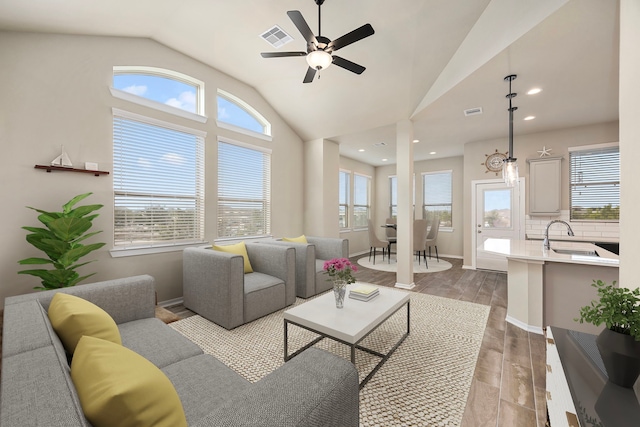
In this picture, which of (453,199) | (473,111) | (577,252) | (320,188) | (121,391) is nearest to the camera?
(121,391)

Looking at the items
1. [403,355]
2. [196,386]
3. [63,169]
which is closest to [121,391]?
[196,386]

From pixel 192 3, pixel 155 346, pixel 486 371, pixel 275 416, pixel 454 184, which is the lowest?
pixel 486 371

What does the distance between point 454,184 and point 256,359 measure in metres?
6.70

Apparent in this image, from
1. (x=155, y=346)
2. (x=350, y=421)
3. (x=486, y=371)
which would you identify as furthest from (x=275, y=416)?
(x=486, y=371)

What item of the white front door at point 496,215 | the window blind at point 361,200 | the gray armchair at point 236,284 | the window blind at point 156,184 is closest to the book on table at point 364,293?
the gray armchair at point 236,284

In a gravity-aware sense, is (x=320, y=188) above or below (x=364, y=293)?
above

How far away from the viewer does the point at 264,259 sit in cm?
337

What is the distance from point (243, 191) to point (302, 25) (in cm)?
274

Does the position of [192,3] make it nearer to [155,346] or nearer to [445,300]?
[155,346]

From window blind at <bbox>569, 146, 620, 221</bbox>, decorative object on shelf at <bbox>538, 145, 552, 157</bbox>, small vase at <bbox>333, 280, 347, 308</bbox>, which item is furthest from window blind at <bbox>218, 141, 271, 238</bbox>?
window blind at <bbox>569, 146, 620, 221</bbox>

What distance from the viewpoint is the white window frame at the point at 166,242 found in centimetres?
300

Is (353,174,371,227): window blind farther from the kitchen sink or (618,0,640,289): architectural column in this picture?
(618,0,640,289): architectural column

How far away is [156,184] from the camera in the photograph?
3.31m

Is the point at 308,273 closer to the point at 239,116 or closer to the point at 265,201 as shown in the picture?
the point at 265,201
